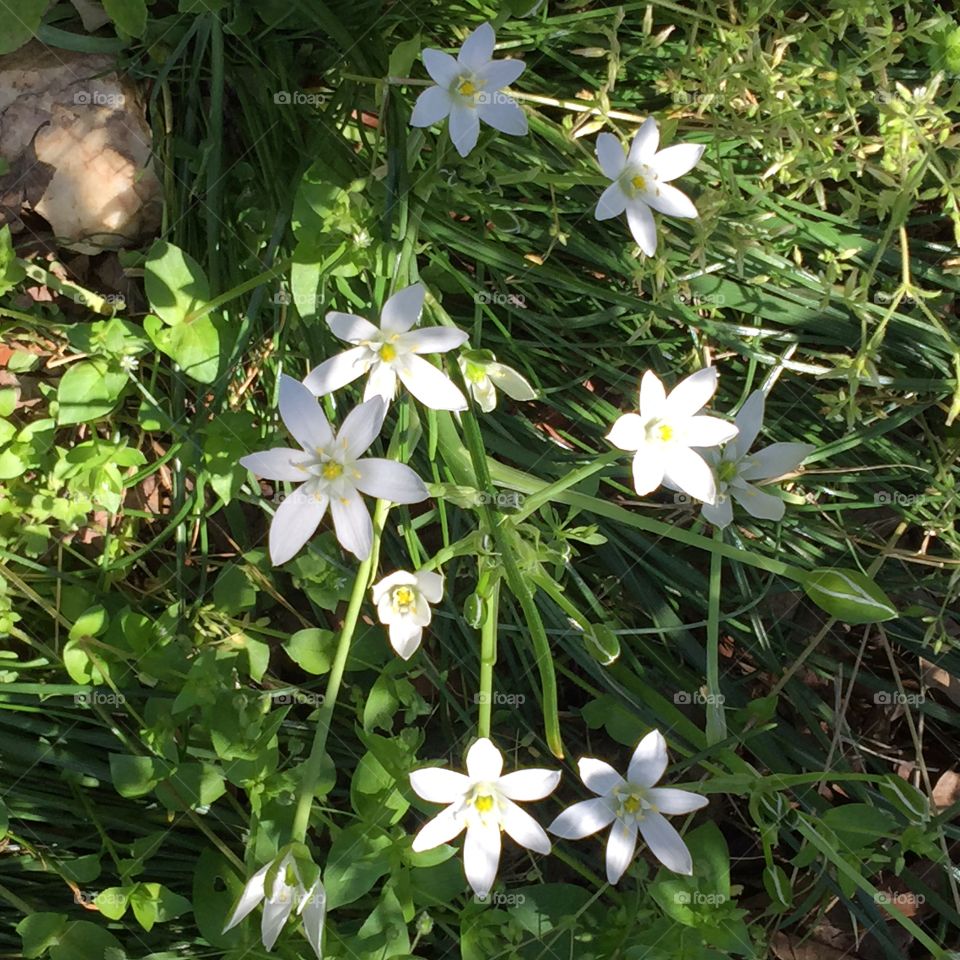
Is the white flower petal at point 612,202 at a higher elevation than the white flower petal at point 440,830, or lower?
higher

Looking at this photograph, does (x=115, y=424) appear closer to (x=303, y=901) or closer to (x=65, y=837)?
(x=65, y=837)

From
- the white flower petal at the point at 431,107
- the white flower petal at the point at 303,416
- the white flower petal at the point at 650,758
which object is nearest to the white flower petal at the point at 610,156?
the white flower petal at the point at 431,107

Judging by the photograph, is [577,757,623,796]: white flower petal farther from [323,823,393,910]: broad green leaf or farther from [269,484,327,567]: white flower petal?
[269,484,327,567]: white flower petal

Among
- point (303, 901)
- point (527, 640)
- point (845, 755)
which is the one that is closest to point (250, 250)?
point (527, 640)
